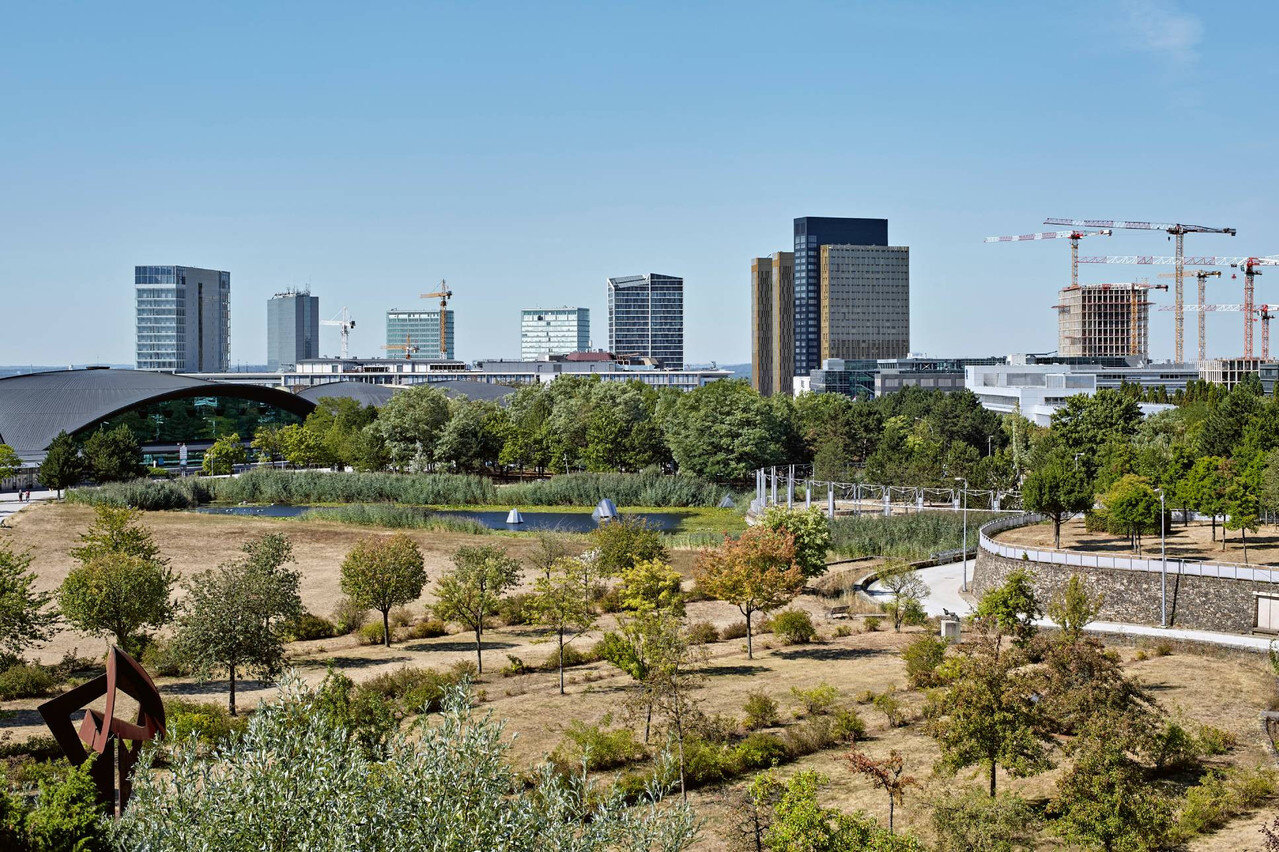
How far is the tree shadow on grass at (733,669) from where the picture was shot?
30.6 metres

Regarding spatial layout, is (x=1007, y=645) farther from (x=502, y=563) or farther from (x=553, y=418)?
(x=553, y=418)

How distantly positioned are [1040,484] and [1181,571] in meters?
8.07

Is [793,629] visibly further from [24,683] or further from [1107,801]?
[24,683]

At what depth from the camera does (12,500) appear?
71.8m

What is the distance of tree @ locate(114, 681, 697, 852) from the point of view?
10.8 m

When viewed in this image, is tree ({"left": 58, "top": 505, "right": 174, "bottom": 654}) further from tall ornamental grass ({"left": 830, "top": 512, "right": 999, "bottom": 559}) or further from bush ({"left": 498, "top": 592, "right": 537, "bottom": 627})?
tall ornamental grass ({"left": 830, "top": 512, "right": 999, "bottom": 559})

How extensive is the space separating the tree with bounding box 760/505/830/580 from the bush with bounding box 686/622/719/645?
21.8 feet

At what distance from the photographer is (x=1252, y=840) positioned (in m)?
18.6

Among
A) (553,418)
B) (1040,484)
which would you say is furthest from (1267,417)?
(553,418)

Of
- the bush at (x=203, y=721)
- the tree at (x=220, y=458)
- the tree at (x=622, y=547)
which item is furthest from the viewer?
the tree at (x=220, y=458)

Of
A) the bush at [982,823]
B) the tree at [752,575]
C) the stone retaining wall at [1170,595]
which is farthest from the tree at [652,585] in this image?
the stone retaining wall at [1170,595]

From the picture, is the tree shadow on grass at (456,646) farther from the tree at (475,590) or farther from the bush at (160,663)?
the bush at (160,663)

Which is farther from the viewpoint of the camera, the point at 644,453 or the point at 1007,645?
the point at 644,453

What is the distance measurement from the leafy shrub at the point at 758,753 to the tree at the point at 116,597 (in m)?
16.1
